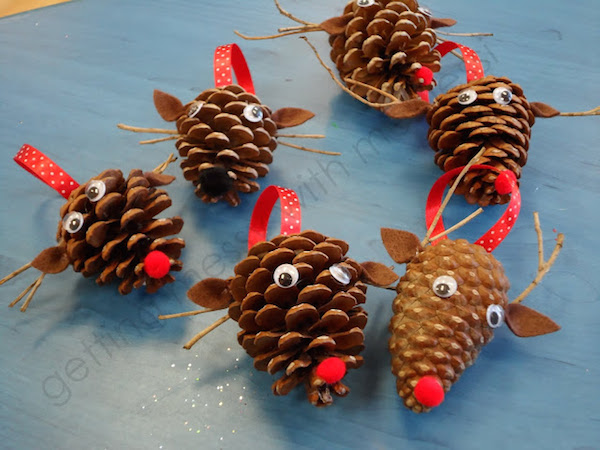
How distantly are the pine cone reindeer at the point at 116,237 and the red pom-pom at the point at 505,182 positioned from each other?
0.36 meters

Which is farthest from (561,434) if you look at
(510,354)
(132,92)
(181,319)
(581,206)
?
(132,92)

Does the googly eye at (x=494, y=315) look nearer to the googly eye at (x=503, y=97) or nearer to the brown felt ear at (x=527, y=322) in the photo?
the brown felt ear at (x=527, y=322)

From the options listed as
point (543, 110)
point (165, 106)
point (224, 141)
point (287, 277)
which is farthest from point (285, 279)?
point (543, 110)

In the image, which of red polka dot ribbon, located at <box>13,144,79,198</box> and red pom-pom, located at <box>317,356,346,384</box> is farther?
red polka dot ribbon, located at <box>13,144,79,198</box>

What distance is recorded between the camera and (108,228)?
0.60 metres

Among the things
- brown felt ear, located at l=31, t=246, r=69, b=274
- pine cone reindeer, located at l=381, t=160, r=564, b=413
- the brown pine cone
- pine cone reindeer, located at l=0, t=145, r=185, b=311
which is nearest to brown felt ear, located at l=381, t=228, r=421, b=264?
pine cone reindeer, located at l=381, t=160, r=564, b=413

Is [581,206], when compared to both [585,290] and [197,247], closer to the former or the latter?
[585,290]

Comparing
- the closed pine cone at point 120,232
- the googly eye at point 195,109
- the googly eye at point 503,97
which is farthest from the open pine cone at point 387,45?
the closed pine cone at point 120,232

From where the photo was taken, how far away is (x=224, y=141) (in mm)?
654

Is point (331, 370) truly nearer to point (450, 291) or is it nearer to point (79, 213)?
point (450, 291)

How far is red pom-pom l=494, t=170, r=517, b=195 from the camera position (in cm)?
63

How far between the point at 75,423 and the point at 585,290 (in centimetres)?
55

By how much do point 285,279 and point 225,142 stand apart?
0.71ft

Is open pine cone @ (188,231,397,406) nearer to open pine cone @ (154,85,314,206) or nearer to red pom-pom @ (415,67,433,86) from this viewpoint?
open pine cone @ (154,85,314,206)
